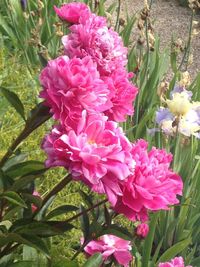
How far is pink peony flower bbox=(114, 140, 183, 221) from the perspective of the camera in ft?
3.54

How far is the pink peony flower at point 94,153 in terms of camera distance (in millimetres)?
1013

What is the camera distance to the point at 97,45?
4.01ft

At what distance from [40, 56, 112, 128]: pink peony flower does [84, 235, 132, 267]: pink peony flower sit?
1.77 ft

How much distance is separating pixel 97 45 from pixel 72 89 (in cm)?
→ 18

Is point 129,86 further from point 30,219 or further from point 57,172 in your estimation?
point 57,172

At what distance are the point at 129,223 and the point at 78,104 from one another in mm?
1168

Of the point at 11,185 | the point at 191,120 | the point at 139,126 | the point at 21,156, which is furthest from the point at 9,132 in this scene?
the point at 11,185

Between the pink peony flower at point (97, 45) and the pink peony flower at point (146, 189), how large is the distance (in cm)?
20

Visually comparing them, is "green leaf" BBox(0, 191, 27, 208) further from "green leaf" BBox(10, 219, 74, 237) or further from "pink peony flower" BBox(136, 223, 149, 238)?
"pink peony flower" BBox(136, 223, 149, 238)

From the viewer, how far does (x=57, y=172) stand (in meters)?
2.30

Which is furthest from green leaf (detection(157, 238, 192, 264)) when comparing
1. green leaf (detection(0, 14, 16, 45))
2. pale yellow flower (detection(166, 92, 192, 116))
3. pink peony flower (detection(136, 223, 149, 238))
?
green leaf (detection(0, 14, 16, 45))

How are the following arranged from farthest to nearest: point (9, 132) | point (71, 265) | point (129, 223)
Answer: point (9, 132), point (129, 223), point (71, 265)

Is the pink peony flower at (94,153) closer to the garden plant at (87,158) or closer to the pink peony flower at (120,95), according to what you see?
the garden plant at (87,158)

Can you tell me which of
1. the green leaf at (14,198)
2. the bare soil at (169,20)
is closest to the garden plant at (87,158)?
the green leaf at (14,198)
